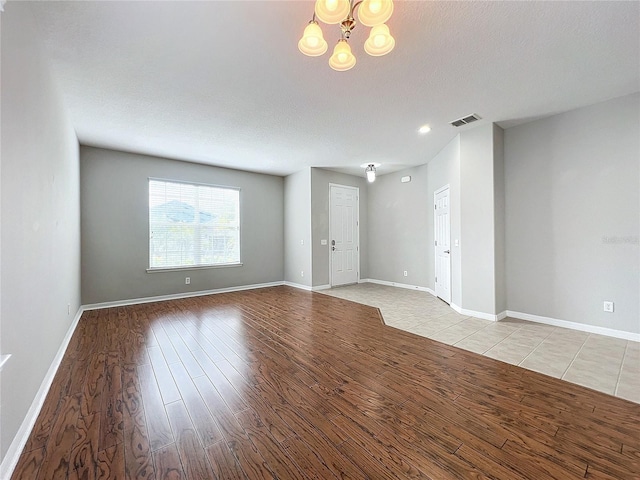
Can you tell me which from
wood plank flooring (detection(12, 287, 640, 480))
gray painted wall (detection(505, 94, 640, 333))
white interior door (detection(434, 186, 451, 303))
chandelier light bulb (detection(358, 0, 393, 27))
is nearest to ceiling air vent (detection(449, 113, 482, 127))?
gray painted wall (detection(505, 94, 640, 333))

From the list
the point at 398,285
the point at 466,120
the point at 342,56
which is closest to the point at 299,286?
the point at 398,285

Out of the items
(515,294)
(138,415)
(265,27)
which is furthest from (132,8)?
(515,294)

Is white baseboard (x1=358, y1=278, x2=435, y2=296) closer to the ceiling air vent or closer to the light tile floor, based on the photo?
the light tile floor

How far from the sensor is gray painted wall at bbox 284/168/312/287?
605cm

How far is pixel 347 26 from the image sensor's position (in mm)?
1651

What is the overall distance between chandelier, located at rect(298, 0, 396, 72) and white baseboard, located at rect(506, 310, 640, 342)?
13.1 ft

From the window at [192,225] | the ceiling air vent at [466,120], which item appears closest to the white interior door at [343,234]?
the window at [192,225]

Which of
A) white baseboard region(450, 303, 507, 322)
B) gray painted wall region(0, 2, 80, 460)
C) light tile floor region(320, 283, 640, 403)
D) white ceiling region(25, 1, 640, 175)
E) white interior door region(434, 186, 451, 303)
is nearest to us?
gray painted wall region(0, 2, 80, 460)

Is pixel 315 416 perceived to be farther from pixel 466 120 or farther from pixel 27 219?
pixel 466 120

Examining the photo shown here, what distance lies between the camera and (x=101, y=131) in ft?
12.6

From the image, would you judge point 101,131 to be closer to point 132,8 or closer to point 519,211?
point 132,8

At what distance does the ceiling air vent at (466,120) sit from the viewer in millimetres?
3462

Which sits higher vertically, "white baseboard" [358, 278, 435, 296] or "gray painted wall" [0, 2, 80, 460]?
"gray painted wall" [0, 2, 80, 460]

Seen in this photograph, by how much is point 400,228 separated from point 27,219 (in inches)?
236
